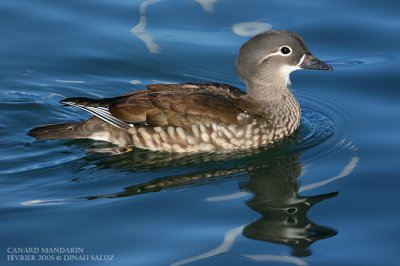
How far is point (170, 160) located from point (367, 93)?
9.80 feet

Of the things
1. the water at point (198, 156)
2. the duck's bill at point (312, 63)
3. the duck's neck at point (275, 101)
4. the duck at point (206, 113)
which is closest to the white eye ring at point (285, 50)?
the duck at point (206, 113)

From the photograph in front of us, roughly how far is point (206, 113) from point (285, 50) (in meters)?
1.21

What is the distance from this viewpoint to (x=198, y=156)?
11.2 metres

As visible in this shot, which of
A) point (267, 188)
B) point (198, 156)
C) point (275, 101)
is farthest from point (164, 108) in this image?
point (267, 188)

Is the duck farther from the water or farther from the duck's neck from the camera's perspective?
the water

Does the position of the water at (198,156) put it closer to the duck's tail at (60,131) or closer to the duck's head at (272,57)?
the duck's tail at (60,131)

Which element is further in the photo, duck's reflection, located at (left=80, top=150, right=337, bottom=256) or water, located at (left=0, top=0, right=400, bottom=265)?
duck's reflection, located at (left=80, top=150, right=337, bottom=256)

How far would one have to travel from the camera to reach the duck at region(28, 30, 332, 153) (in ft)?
36.8

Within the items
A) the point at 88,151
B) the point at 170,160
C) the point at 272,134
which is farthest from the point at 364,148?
the point at 88,151

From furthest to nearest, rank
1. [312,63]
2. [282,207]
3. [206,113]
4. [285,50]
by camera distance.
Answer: [312,63], [285,50], [206,113], [282,207]

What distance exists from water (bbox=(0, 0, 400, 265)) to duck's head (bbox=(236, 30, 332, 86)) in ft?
2.66

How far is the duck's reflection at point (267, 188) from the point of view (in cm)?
941


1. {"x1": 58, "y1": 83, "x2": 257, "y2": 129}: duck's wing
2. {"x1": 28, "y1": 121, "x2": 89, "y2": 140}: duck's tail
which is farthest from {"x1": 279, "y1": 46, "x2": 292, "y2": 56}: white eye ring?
{"x1": 28, "y1": 121, "x2": 89, "y2": 140}: duck's tail

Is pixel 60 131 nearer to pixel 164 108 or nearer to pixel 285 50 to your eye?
pixel 164 108
